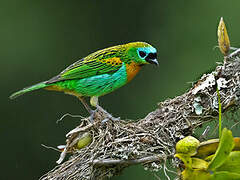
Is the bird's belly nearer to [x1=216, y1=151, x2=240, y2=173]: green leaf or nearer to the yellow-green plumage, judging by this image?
the yellow-green plumage

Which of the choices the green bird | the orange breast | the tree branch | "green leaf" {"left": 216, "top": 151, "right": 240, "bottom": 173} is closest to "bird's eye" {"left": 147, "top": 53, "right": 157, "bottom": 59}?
the green bird

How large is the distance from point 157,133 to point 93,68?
1.36 meters

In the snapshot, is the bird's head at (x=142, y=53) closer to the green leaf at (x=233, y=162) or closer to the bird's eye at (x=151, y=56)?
the bird's eye at (x=151, y=56)

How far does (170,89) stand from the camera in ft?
23.8

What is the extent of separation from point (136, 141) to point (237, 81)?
638mm

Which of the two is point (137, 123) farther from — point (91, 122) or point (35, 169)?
point (35, 169)

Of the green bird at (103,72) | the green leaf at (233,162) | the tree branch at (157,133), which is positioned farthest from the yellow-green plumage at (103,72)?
the green leaf at (233,162)

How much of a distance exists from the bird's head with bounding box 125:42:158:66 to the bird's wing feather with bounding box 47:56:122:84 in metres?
0.12

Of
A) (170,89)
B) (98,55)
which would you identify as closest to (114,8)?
(170,89)

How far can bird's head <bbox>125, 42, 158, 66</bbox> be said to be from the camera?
12.3 ft

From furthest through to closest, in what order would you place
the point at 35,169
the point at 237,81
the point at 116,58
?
the point at 35,169 < the point at 116,58 < the point at 237,81

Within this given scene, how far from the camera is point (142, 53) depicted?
3803mm

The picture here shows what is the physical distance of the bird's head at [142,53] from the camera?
3.75m

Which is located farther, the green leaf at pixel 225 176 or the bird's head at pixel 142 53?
the bird's head at pixel 142 53
